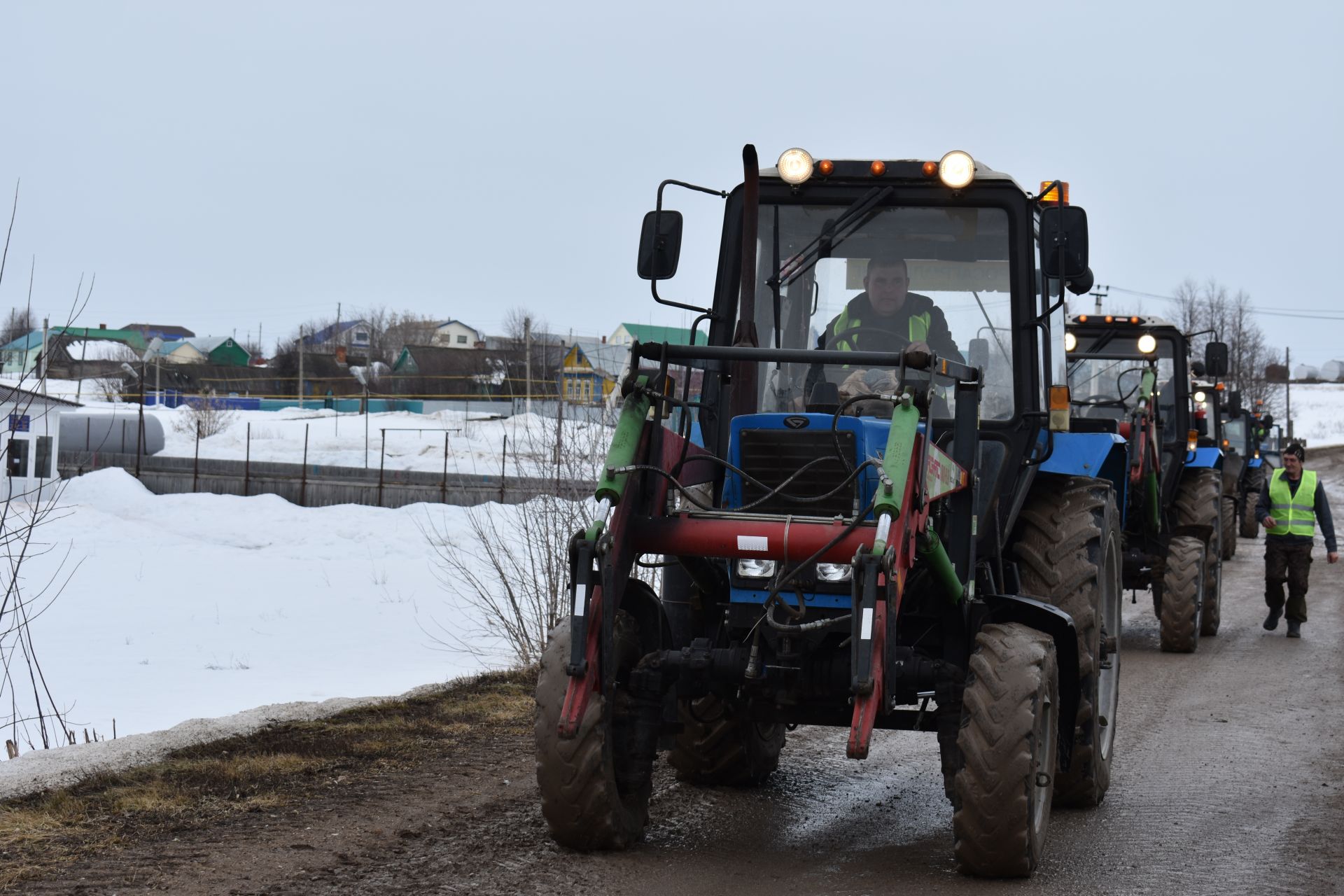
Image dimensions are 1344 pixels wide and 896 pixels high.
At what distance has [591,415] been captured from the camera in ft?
43.6

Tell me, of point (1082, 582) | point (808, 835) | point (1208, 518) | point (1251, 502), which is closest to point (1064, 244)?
point (1082, 582)

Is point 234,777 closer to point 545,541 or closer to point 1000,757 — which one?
point 1000,757

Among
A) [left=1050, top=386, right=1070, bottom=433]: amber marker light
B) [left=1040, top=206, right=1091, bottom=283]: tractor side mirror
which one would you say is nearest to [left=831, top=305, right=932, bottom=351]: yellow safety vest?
[left=1040, top=206, right=1091, bottom=283]: tractor side mirror

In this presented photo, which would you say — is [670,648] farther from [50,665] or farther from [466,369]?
[466,369]

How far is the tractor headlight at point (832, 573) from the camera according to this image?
491 cm

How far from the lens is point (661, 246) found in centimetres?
577

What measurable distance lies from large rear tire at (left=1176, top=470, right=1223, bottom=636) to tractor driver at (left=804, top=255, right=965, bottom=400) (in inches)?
315

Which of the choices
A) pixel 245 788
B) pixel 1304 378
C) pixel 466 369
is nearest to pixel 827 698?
pixel 245 788

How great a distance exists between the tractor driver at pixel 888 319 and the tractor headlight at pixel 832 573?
123 cm

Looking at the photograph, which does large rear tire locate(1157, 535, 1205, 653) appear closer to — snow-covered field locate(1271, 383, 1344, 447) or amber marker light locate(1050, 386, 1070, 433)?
amber marker light locate(1050, 386, 1070, 433)

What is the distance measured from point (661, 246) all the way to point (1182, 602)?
773cm

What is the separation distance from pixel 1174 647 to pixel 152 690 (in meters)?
8.96

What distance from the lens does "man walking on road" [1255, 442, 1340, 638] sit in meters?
13.3

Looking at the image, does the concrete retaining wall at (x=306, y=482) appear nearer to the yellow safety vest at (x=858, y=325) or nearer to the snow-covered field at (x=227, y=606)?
the snow-covered field at (x=227, y=606)
